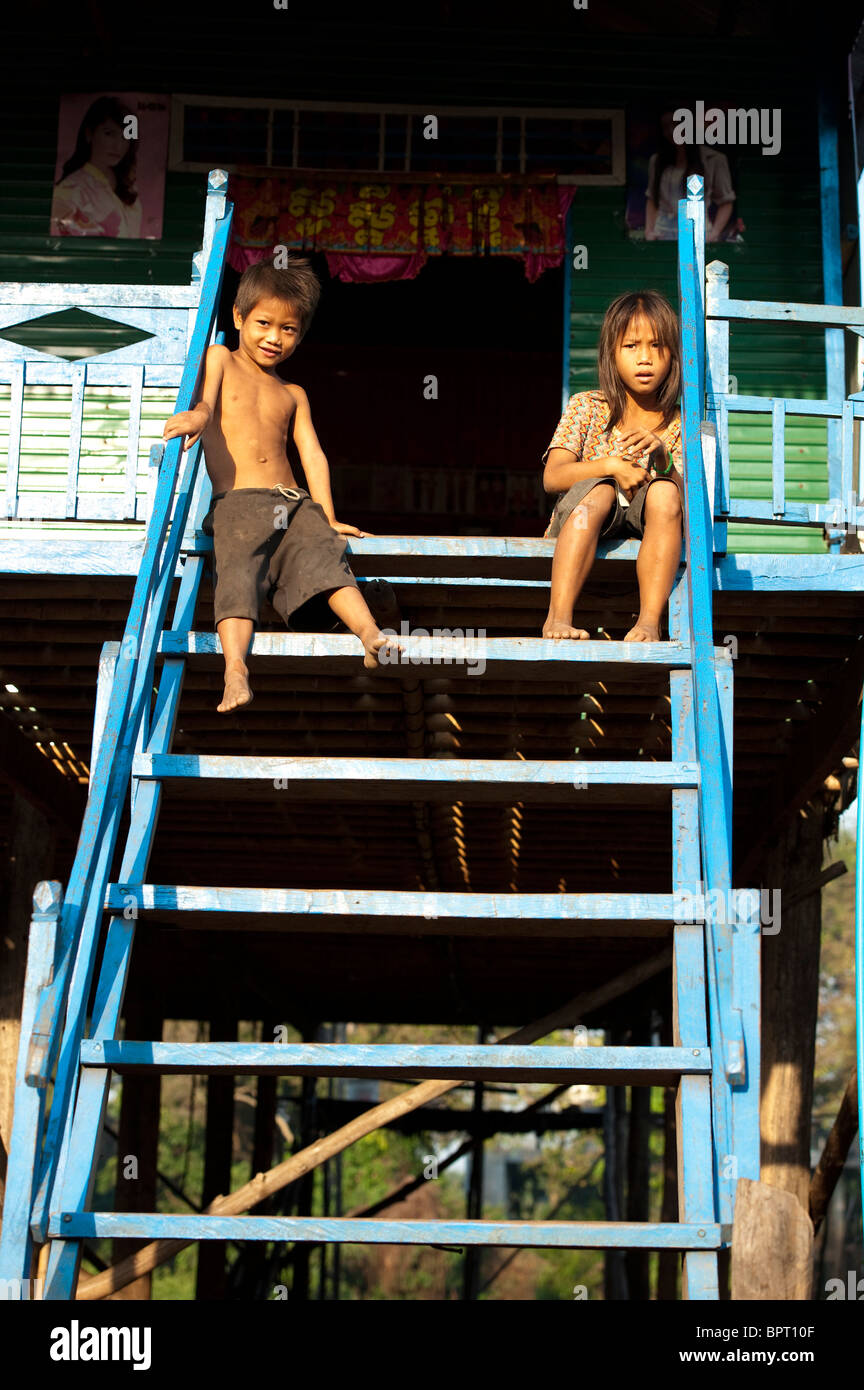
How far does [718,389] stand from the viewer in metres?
5.20

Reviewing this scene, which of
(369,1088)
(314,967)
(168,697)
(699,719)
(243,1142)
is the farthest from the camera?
(369,1088)

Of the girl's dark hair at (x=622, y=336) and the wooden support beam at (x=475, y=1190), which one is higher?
the girl's dark hair at (x=622, y=336)

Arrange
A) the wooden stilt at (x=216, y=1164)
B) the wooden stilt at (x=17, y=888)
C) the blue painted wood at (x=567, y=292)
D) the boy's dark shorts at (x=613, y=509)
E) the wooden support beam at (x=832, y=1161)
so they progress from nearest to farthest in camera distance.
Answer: the boy's dark shorts at (x=613, y=509)
the wooden stilt at (x=17, y=888)
the wooden support beam at (x=832, y=1161)
the blue painted wood at (x=567, y=292)
the wooden stilt at (x=216, y=1164)

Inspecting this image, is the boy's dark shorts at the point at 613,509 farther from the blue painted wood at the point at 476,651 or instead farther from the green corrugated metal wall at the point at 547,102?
the green corrugated metal wall at the point at 547,102

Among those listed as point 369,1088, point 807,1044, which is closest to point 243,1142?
point 369,1088

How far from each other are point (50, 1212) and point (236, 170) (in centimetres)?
647

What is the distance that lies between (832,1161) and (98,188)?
6.44m

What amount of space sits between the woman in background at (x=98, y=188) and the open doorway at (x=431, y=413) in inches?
149

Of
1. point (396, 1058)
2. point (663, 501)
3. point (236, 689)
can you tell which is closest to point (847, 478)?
point (663, 501)

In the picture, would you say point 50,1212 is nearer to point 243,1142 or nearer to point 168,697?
point 168,697

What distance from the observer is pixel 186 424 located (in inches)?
180

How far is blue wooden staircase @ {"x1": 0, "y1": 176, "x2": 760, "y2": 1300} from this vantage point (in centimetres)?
319

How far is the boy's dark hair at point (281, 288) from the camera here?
514 centimetres

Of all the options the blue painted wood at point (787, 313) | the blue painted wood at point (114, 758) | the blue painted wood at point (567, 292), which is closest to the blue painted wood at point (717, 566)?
the blue painted wood at point (114, 758)
